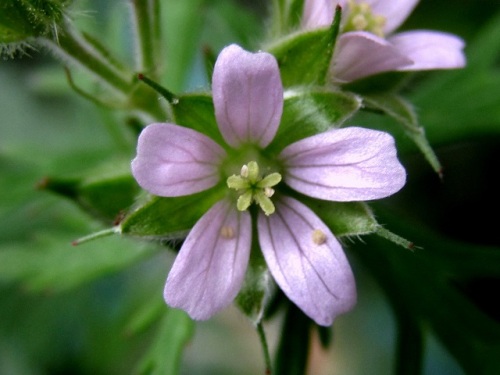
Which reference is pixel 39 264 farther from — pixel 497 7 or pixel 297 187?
pixel 497 7

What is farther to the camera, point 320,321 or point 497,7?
point 497,7

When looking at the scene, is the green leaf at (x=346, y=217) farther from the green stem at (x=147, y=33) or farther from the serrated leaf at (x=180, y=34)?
the serrated leaf at (x=180, y=34)

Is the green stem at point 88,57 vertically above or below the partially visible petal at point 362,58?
above

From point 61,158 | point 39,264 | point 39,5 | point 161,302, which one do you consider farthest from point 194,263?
point 61,158

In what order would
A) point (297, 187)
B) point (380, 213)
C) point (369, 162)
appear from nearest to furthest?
point (369, 162) → point (297, 187) → point (380, 213)

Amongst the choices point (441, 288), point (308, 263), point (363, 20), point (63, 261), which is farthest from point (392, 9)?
point (63, 261)

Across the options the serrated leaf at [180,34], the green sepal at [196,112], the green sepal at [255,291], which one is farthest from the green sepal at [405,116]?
the serrated leaf at [180,34]
